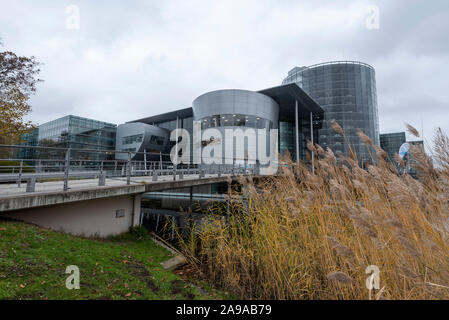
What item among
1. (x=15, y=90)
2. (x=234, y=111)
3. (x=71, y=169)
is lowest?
(x=71, y=169)

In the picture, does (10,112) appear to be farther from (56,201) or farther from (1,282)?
(1,282)

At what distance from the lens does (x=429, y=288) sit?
1.81 metres

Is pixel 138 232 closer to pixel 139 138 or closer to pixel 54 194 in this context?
pixel 54 194

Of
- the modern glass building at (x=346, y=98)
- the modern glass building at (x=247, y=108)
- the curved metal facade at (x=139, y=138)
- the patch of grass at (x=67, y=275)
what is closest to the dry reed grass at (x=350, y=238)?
the patch of grass at (x=67, y=275)

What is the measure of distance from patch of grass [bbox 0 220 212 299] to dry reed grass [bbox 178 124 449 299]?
104cm

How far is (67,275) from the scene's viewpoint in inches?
117

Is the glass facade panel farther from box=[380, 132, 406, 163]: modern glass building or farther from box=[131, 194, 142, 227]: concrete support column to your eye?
box=[380, 132, 406, 163]: modern glass building

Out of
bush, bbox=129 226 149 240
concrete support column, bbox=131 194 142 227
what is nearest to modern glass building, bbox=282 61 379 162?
concrete support column, bbox=131 194 142 227

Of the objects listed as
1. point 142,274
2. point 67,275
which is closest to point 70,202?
point 67,275

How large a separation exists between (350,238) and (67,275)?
12.8ft

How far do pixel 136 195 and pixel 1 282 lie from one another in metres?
4.37

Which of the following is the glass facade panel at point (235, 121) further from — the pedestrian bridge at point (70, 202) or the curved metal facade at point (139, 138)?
the pedestrian bridge at point (70, 202)
